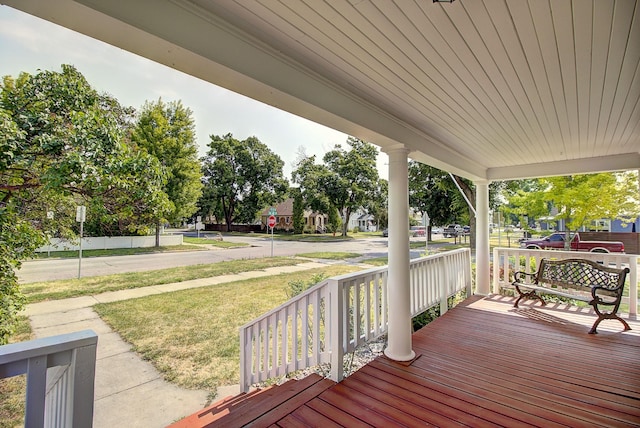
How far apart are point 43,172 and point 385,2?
13.3 ft

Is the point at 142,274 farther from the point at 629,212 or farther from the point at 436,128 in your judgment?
the point at 629,212

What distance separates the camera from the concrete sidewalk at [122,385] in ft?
9.02

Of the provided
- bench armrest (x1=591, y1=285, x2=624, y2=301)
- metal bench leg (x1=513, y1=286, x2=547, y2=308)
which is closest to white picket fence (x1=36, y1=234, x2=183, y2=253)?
metal bench leg (x1=513, y1=286, x2=547, y2=308)

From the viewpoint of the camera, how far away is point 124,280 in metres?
8.09

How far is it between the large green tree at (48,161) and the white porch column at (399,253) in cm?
348

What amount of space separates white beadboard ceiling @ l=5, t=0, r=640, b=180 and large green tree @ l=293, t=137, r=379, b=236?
781 inches

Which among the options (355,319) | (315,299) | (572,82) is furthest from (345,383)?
(572,82)

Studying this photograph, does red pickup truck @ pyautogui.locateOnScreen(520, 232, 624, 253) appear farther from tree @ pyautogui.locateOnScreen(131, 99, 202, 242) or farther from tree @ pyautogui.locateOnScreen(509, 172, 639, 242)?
tree @ pyautogui.locateOnScreen(131, 99, 202, 242)

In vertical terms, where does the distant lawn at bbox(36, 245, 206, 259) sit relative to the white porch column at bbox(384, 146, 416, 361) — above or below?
below

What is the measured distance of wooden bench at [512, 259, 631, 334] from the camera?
3.46 metres

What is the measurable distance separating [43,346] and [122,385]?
10.4 ft

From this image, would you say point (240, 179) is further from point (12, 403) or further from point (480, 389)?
point (480, 389)

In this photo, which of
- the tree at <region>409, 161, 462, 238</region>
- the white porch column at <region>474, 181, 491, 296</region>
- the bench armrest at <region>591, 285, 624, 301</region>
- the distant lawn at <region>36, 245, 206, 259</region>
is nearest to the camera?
the bench armrest at <region>591, 285, 624, 301</region>

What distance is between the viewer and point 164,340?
4.51 m
